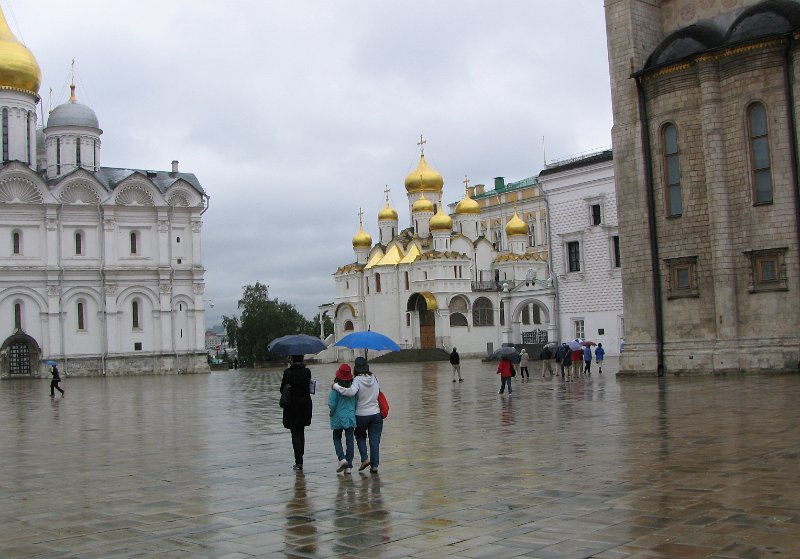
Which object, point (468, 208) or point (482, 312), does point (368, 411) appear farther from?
point (468, 208)

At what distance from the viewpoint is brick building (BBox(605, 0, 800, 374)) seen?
22875 mm

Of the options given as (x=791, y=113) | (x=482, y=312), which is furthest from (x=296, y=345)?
(x=482, y=312)

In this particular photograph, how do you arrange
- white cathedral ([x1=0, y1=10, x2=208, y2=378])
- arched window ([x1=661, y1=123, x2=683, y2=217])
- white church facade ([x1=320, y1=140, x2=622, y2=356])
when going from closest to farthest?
1. arched window ([x1=661, y1=123, x2=683, y2=217])
2. white church facade ([x1=320, y1=140, x2=622, y2=356])
3. white cathedral ([x1=0, y1=10, x2=208, y2=378])

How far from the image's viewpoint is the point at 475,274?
68250mm

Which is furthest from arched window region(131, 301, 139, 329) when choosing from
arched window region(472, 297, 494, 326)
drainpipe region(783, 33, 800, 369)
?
drainpipe region(783, 33, 800, 369)

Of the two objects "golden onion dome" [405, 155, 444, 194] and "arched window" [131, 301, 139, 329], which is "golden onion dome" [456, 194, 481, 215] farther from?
"arched window" [131, 301, 139, 329]

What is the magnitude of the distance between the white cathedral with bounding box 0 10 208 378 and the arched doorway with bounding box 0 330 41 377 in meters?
0.06

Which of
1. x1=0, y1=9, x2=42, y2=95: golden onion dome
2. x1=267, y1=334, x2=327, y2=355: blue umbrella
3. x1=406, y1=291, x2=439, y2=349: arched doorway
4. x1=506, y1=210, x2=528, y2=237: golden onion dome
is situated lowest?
x1=267, y1=334, x2=327, y2=355: blue umbrella

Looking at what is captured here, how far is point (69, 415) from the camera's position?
19938 mm

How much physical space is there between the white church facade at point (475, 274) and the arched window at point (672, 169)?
21.3 m

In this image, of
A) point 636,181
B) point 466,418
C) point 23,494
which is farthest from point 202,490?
point 636,181

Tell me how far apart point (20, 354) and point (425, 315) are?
86.9 feet

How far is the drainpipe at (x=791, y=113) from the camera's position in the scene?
2266 cm

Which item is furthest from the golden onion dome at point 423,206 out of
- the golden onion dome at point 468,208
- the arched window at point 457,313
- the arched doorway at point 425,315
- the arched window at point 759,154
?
the arched window at point 759,154
